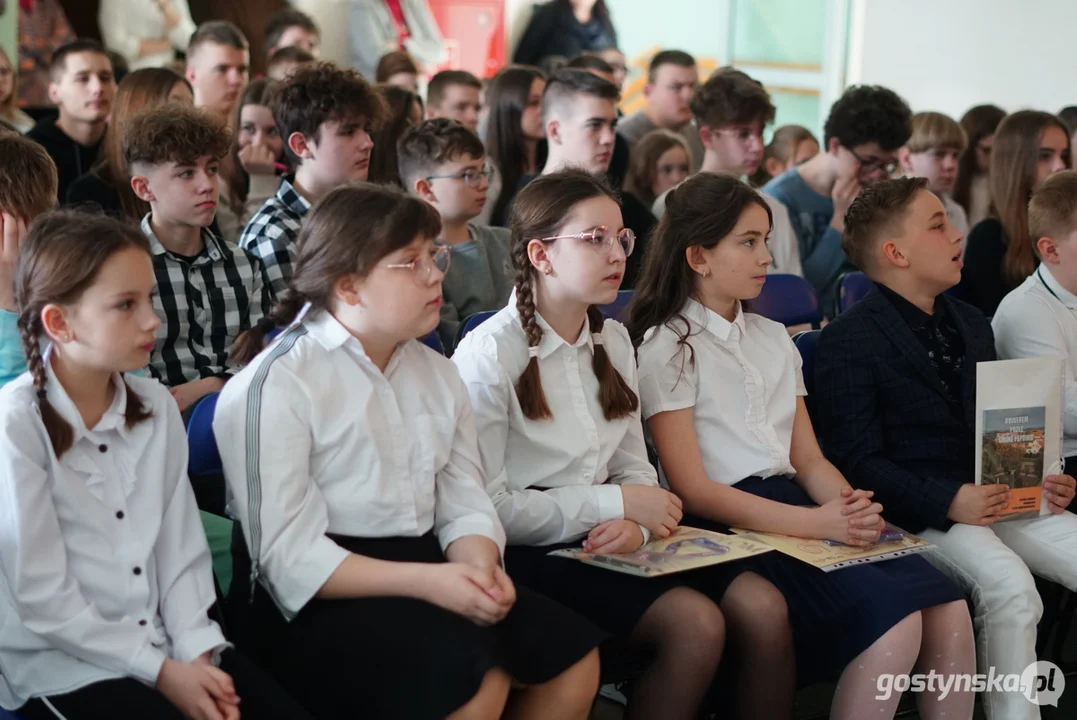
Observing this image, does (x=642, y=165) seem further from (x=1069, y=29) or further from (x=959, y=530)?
(x=1069, y=29)

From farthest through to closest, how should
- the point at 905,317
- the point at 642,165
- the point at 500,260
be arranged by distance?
1. the point at 642,165
2. the point at 500,260
3. the point at 905,317

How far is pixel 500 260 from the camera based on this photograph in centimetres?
327

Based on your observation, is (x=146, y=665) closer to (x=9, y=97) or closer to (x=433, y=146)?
(x=433, y=146)

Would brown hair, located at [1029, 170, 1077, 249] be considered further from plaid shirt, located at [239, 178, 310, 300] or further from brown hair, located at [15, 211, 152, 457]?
brown hair, located at [15, 211, 152, 457]

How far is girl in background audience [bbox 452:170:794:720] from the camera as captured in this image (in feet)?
6.55

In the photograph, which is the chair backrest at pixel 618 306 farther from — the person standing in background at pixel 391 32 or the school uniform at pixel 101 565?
the person standing in background at pixel 391 32

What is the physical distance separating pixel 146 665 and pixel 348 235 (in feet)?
2.41

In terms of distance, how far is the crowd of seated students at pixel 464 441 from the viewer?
66.4 inches

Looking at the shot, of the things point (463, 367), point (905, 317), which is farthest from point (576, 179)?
point (905, 317)

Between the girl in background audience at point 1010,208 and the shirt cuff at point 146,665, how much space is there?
2.83m

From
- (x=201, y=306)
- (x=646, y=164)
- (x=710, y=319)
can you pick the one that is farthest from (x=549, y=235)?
(x=646, y=164)

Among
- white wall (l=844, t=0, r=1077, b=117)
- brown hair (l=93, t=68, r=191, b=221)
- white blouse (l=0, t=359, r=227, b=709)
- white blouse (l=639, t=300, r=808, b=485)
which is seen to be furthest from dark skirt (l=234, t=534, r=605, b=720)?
white wall (l=844, t=0, r=1077, b=117)

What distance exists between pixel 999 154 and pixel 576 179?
225 cm

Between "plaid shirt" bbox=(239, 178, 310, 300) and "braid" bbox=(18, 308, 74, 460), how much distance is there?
1.08 metres
